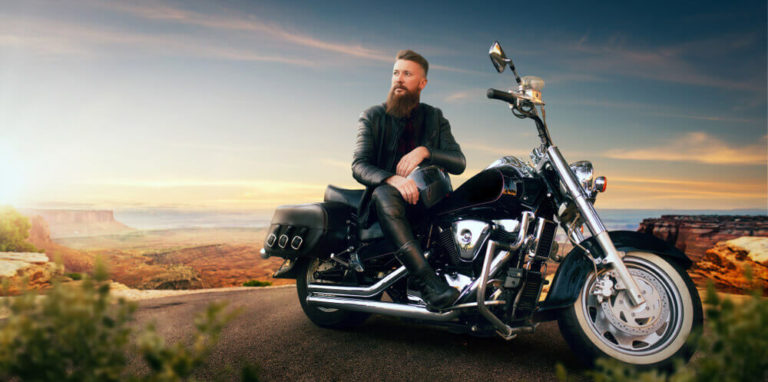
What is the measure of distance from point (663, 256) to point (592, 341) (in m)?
0.66

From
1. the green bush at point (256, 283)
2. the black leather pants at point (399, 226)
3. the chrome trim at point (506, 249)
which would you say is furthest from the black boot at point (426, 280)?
the green bush at point (256, 283)

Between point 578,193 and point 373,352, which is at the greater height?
point 578,193

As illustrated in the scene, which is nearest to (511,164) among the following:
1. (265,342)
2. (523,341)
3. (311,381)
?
(523,341)

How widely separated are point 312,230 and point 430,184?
1.19 meters

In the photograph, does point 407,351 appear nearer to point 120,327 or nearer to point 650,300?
point 650,300

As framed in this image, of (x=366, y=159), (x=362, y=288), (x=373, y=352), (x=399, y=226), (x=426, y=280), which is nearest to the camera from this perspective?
(x=426, y=280)

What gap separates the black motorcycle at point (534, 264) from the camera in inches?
106

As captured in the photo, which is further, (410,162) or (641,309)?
(410,162)

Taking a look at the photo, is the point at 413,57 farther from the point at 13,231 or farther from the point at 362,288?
the point at 13,231

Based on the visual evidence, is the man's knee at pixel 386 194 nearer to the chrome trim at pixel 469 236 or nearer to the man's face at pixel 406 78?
the chrome trim at pixel 469 236

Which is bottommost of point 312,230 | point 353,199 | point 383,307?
point 383,307

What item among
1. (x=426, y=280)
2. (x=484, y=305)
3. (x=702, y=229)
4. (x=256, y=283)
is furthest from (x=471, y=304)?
(x=256, y=283)

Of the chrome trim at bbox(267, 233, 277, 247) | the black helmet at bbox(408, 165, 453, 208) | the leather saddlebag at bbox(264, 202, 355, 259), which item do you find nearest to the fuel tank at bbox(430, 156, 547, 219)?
the black helmet at bbox(408, 165, 453, 208)

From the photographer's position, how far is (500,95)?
315 cm
